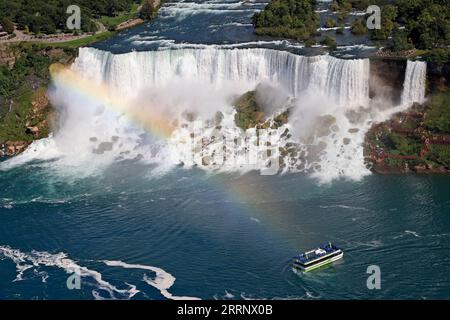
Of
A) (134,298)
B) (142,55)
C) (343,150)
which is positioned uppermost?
(142,55)

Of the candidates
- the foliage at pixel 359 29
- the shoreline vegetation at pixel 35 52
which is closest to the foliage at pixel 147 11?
the shoreline vegetation at pixel 35 52

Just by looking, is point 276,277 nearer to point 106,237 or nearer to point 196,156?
point 106,237

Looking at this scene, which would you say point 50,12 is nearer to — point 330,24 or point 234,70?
point 234,70

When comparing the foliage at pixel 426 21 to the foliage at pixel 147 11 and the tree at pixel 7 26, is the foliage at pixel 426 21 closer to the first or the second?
the foliage at pixel 147 11

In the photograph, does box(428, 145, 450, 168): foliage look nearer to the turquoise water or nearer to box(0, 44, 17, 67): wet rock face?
the turquoise water

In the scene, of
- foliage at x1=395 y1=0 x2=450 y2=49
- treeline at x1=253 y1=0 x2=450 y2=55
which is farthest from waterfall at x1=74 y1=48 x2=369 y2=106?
foliage at x1=395 y1=0 x2=450 y2=49

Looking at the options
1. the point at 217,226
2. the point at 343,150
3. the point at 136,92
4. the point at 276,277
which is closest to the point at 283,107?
the point at 343,150

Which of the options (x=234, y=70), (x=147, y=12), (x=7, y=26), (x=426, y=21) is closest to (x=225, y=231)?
(x=234, y=70)
